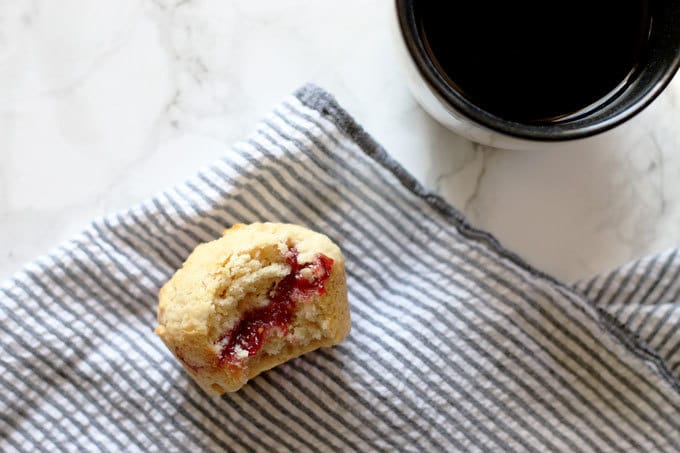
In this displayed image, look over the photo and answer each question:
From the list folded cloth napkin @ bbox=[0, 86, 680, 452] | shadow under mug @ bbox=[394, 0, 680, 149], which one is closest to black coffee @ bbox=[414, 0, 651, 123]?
shadow under mug @ bbox=[394, 0, 680, 149]

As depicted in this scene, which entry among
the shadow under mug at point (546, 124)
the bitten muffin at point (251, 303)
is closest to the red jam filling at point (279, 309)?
the bitten muffin at point (251, 303)

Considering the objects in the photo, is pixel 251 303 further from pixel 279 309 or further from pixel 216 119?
pixel 216 119

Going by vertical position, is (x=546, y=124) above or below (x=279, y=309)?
above

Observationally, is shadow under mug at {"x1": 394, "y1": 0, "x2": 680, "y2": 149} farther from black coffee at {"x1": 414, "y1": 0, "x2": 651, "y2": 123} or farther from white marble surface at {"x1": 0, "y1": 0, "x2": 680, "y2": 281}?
white marble surface at {"x1": 0, "y1": 0, "x2": 680, "y2": 281}

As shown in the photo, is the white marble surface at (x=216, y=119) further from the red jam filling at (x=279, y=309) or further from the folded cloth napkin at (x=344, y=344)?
the red jam filling at (x=279, y=309)

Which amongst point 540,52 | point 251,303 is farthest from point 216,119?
point 540,52

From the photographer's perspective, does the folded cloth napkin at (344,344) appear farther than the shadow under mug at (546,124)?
Yes

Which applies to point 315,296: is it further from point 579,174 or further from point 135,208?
point 579,174

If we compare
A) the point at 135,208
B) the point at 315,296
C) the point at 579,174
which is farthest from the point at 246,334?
the point at 579,174
